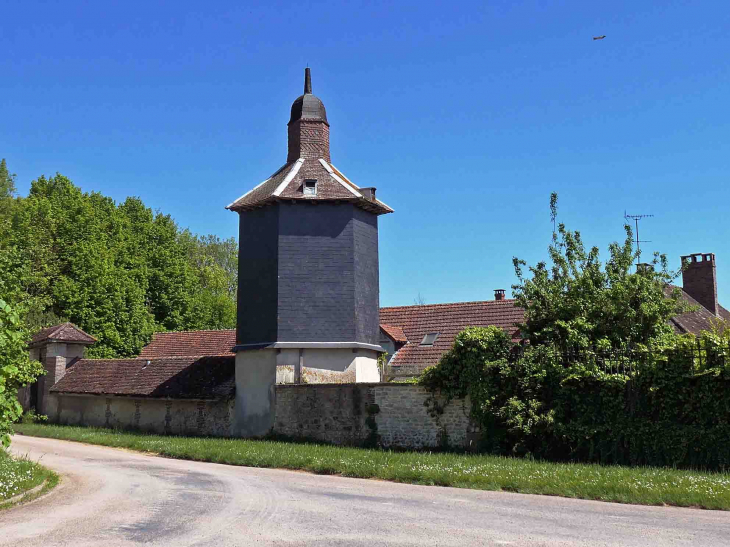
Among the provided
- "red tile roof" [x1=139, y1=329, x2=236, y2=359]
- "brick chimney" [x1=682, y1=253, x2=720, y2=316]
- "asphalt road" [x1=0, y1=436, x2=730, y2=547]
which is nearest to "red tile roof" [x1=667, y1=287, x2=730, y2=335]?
"brick chimney" [x1=682, y1=253, x2=720, y2=316]

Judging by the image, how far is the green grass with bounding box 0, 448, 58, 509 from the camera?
39.7 ft

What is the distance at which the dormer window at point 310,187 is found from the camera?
2724 cm

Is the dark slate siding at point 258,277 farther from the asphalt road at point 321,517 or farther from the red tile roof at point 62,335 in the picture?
the asphalt road at point 321,517

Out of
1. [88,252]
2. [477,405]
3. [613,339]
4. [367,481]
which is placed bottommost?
[367,481]

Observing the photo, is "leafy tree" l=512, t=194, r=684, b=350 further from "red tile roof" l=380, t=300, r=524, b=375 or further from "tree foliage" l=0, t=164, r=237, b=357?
"tree foliage" l=0, t=164, r=237, b=357

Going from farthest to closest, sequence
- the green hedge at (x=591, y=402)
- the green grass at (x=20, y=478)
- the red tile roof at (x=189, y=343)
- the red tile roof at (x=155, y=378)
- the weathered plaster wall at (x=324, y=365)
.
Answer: the red tile roof at (x=189, y=343) < the red tile roof at (x=155, y=378) < the weathered plaster wall at (x=324, y=365) < the green hedge at (x=591, y=402) < the green grass at (x=20, y=478)

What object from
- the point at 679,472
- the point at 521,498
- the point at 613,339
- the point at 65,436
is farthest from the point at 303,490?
the point at 65,436

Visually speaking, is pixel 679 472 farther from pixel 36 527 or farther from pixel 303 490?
pixel 36 527

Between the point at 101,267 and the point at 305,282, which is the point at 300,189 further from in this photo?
the point at 101,267

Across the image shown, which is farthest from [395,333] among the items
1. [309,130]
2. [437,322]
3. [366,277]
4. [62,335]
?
[62,335]

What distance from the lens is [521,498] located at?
1252 cm

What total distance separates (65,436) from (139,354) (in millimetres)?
18109

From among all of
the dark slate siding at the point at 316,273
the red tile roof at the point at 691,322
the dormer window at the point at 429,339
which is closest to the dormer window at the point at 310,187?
the dark slate siding at the point at 316,273

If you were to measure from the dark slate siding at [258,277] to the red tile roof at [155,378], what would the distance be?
1906mm
